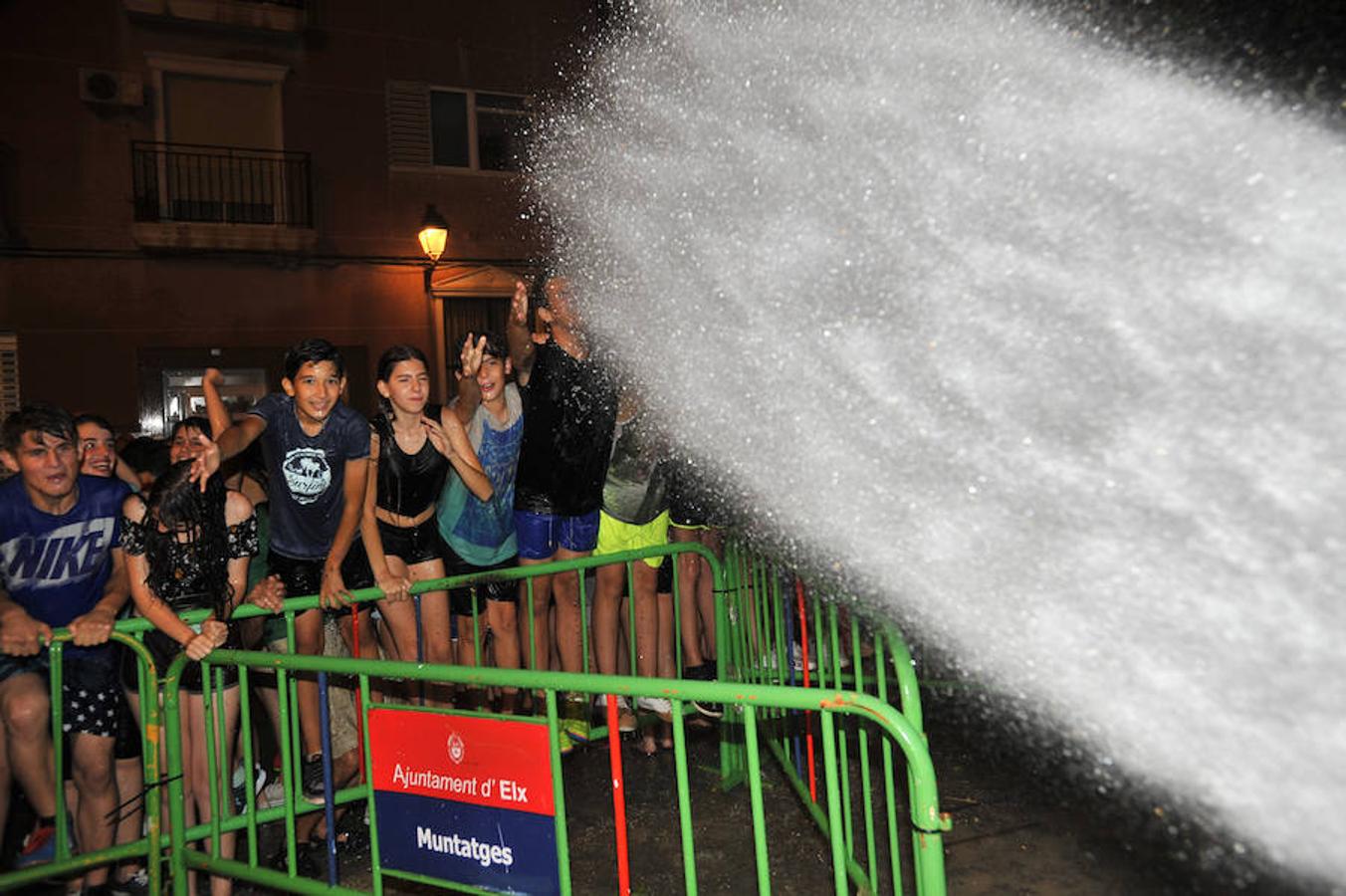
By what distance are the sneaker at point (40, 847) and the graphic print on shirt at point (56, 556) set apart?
102cm

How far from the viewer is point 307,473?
4457 mm

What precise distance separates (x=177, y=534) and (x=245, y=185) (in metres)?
13.2

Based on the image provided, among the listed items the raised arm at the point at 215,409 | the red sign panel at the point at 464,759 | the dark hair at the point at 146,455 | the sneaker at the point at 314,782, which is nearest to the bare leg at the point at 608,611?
the sneaker at the point at 314,782

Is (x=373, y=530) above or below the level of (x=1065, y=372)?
below

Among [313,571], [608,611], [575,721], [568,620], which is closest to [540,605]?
[568,620]

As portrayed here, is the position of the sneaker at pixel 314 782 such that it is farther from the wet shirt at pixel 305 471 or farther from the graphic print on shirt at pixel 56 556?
the graphic print on shirt at pixel 56 556

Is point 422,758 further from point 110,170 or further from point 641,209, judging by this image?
point 110,170

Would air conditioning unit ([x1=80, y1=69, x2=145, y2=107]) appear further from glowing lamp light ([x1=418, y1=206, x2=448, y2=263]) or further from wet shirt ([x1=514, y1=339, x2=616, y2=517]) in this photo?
wet shirt ([x1=514, y1=339, x2=616, y2=517])

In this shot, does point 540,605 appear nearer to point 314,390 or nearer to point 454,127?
point 314,390

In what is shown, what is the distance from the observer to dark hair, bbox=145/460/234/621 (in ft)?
12.5

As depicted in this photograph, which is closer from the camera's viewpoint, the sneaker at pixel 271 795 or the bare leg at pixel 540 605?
the sneaker at pixel 271 795

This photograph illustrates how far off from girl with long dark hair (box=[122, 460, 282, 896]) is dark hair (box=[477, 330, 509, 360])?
1.54m

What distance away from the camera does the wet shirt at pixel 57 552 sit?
3.94m

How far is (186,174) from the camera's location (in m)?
14.9
